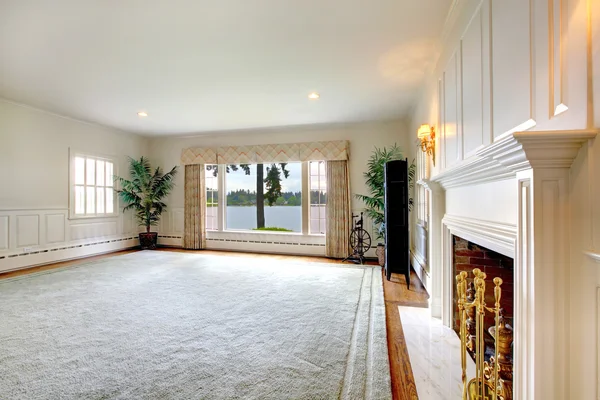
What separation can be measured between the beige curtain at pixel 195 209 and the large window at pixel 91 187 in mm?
1550

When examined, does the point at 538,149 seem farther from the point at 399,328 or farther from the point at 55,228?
the point at 55,228

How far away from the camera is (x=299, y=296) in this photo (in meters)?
3.32

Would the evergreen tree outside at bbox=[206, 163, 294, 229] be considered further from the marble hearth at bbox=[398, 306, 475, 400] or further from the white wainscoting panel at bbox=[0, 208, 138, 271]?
the marble hearth at bbox=[398, 306, 475, 400]

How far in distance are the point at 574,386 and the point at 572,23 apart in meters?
1.26

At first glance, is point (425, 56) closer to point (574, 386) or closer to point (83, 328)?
point (574, 386)

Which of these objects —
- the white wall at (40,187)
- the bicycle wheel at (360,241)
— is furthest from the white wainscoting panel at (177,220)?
the bicycle wheel at (360,241)

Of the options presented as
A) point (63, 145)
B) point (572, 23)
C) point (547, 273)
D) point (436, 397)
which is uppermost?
point (63, 145)

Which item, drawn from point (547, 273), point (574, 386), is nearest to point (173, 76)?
point (547, 273)

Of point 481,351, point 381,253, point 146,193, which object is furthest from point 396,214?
point 146,193

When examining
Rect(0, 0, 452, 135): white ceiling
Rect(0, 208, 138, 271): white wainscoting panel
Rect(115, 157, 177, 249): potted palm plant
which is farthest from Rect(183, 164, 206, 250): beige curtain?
Rect(0, 0, 452, 135): white ceiling

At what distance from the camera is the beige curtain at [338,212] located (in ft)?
18.4

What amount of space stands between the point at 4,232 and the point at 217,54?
14.9 ft

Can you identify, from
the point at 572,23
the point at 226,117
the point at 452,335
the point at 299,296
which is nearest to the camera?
the point at 572,23

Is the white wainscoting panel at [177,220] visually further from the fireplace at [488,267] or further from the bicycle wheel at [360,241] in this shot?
the fireplace at [488,267]
